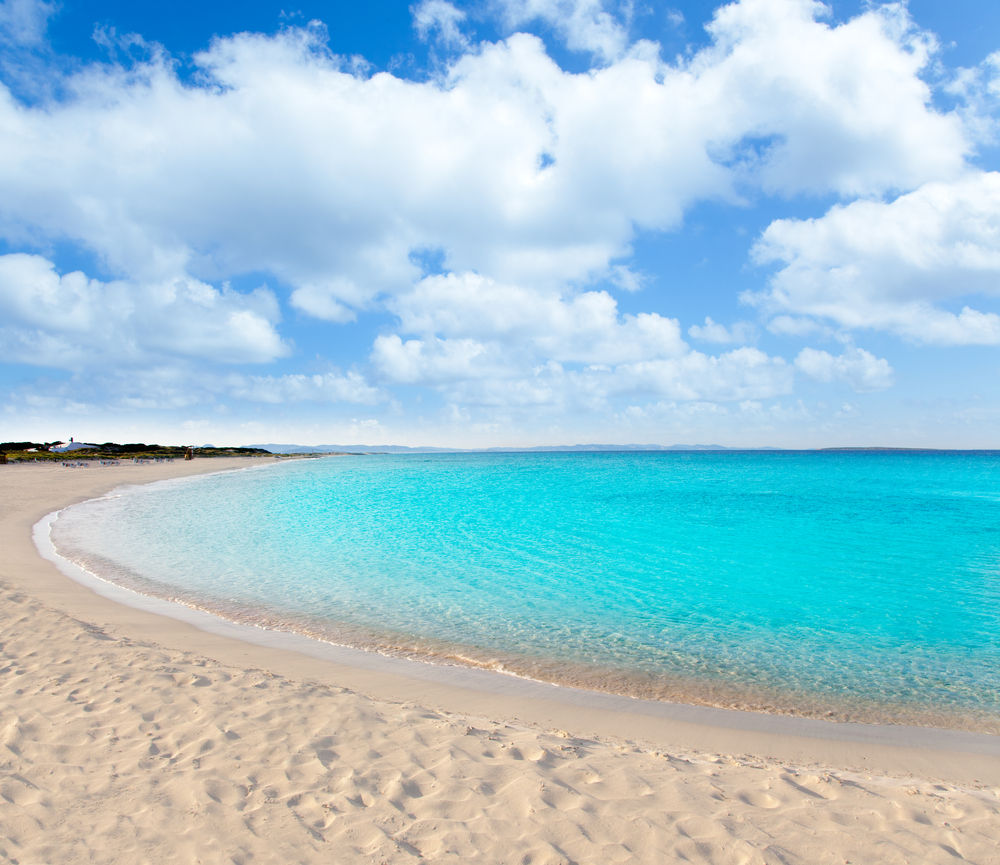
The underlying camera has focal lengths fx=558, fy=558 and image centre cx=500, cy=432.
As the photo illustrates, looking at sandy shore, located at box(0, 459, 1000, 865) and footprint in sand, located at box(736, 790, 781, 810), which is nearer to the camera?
sandy shore, located at box(0, 459, 1000, 865)

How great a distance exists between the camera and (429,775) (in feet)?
18.9

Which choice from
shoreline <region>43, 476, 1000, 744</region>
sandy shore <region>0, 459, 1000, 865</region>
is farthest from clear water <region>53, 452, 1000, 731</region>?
sandy shore <region>0, 459, 1000, 865</region>

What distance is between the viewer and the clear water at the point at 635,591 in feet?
32.4

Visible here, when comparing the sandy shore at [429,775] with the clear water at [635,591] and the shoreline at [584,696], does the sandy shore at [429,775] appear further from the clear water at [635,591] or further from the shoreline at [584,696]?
the clear water at [635,591]

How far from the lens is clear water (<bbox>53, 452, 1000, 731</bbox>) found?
988 centimetres

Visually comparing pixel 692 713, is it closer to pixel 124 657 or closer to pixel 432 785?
pixel 432 785

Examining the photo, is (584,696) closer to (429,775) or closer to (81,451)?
(429,775)

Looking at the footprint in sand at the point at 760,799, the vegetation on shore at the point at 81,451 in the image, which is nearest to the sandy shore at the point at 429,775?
the footprint in sand at the point at 760,799

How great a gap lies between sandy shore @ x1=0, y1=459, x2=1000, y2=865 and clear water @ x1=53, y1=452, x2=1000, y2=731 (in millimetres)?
1622

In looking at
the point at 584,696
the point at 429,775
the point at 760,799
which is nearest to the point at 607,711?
the point at 584,696

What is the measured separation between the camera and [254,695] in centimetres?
770

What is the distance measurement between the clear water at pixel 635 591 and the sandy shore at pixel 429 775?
1622 millimetres

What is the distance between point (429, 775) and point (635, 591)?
36.5ft

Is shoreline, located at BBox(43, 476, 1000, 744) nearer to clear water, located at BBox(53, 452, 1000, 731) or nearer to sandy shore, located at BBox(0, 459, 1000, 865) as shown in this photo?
sandy shore, located at BBox(0, 459, 1000, 865)
